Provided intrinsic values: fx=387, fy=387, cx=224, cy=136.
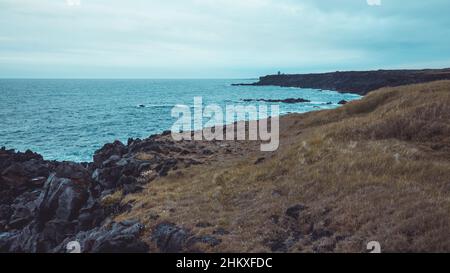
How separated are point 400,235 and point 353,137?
1309cm

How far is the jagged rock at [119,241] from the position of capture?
559 inches

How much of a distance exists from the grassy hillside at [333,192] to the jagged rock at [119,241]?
0.54m

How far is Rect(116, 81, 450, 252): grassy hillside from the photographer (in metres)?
12.7

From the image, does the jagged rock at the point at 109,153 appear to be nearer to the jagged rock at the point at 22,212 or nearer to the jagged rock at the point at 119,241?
the jagged rock at the point at 22,212

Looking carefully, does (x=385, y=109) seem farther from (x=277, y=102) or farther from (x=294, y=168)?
(x=277, y=102)

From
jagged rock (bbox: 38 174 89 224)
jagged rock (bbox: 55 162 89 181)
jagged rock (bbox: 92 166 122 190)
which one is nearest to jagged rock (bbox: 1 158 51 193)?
jagged rock (bbox: 92 166 122 190)

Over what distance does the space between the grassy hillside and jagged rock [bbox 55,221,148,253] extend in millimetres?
544

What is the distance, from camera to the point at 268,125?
42.4 meters

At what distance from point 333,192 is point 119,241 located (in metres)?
8.93

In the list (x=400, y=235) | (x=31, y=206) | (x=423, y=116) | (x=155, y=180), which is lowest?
(x=31, y=206)

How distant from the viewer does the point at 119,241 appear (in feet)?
47.4
